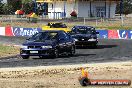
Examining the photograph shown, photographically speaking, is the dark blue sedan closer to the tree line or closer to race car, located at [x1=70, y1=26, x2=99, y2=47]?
race car, located at [x1=70, y1=26, x2=99, y2=47]

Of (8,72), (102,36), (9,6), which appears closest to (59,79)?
(8,72)

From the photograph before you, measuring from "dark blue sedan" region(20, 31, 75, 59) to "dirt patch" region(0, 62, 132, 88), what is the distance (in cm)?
507

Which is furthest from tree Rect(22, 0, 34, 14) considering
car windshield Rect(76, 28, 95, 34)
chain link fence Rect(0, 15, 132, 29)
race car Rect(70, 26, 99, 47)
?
race car Rect(70, 26, 99, 47)

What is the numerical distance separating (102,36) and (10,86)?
120 feet

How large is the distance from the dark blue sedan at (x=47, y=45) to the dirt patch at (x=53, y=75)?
5.07 m

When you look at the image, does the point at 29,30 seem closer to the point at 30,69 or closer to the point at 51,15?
the point at 30,69

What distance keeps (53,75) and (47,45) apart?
7.74m

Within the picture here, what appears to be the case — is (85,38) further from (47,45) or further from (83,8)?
(83,8)

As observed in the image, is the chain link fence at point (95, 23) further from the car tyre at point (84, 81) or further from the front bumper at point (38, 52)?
the car tyre at point (84, 81)

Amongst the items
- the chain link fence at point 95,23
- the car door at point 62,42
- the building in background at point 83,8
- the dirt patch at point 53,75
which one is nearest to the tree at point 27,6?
the building in background at point 83,8

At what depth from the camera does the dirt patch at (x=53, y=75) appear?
46.3ft

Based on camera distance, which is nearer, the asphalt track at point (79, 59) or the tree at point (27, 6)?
the asphalt track at point (79, 59)

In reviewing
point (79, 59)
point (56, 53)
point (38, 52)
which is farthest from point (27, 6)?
point (79, 59)

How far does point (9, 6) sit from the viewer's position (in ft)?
363
